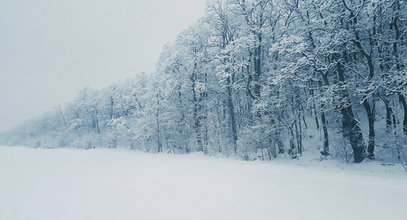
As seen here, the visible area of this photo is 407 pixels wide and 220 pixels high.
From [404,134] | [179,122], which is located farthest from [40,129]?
[404,134]

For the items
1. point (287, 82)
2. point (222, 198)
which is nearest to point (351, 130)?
point (287, 82)

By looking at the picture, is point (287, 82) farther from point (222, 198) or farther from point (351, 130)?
point (222, 198)

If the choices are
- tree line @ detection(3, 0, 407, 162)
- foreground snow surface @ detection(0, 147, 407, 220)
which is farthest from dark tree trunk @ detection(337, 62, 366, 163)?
foreground snow surface @ detection(0, 147, 407, 220)

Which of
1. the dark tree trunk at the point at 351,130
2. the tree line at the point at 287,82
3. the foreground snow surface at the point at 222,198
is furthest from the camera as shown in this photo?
the dark tree trunk at the point at 351,130

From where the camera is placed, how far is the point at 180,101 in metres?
37.2

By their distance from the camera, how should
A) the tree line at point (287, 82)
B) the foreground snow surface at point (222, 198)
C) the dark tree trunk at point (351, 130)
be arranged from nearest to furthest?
the foreground snow surface at point (222, 198) → the tree line at point (287, 82) → the dark tree trunk at point (351, 130)

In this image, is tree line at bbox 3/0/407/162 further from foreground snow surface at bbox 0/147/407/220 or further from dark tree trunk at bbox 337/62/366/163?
foreground snow surface at bbox 0/147/407/220

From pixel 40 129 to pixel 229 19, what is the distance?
109m

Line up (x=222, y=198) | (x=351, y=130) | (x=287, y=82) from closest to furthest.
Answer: (x=222, y=198) → (x=351, y=130) → (x=287, y=82)

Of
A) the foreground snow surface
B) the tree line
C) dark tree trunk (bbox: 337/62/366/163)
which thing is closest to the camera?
the foreground snow surface

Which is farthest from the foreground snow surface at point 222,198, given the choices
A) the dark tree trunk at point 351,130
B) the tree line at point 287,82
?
the tree line at point 287,82

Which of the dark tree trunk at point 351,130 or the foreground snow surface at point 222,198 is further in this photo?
the dark tree trunk at point 351,130

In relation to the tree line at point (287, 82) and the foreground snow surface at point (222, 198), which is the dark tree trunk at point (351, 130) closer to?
the tree line at point (287, 82)

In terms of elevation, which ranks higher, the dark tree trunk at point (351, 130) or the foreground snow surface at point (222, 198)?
the dark tree trunk at point (351, 130)
